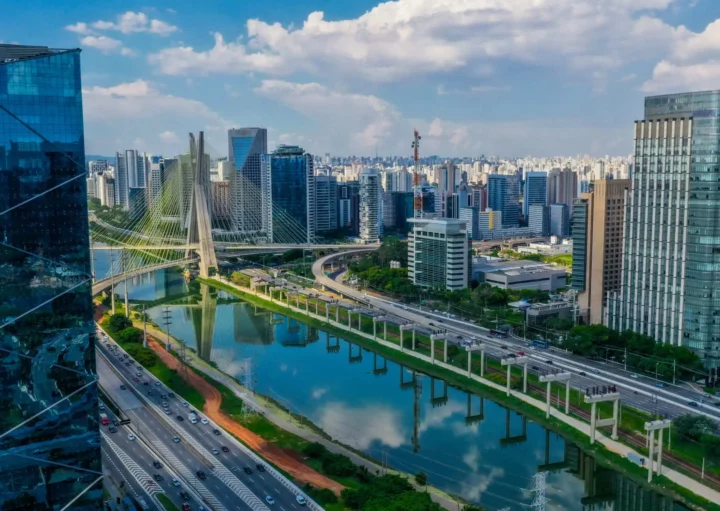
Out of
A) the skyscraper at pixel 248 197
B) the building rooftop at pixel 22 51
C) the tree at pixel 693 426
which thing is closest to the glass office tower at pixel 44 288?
the building rooftop at pixel 22 51

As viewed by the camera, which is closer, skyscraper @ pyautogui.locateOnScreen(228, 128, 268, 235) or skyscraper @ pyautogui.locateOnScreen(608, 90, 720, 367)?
skyscraper @ pyautogui.locateOnScreen(608, 90, 720, 367)

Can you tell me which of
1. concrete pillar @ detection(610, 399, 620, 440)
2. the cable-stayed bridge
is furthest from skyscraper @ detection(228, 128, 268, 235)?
concrete pillar @ detection(610, 399, 620, 440)

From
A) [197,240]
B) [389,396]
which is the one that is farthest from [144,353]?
[197,240]

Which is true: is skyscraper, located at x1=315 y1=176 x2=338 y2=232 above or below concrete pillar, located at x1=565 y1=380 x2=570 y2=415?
above

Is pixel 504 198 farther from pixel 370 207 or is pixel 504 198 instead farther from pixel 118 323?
pixel 118 323

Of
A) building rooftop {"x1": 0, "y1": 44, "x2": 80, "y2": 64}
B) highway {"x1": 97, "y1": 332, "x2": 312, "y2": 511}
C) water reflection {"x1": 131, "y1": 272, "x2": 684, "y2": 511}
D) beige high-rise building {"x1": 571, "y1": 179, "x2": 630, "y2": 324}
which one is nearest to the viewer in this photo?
building rooftop {"x1": 0, "y1": 44, "x2": 80, "y2": 64}

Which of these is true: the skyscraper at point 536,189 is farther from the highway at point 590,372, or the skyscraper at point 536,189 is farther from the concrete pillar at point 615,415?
the concrete pillar at point 615,415

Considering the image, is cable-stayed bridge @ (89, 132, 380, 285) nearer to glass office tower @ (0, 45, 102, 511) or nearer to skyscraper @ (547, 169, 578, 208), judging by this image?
glass office tower @ (0, 45, 102, 511)

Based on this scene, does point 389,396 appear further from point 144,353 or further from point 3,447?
point 3,447
